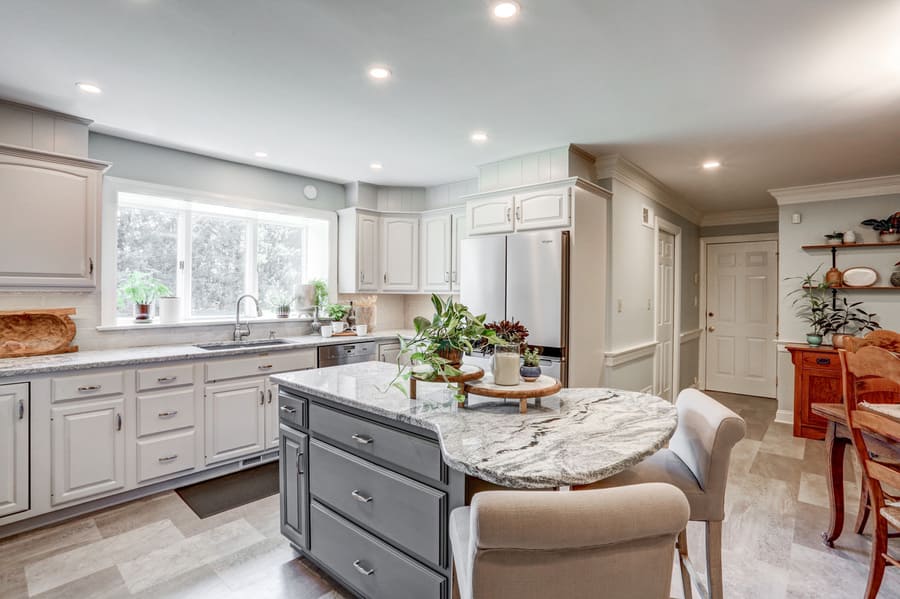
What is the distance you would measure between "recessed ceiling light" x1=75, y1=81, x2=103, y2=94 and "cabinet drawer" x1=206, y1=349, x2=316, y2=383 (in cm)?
178

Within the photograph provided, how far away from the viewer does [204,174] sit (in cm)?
379

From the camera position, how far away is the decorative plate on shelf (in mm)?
4285

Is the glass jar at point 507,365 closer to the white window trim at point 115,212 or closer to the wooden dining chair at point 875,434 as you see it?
the wooden dining chair at point 875,434

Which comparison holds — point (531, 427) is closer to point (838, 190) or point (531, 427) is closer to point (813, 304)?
point (813, 304)

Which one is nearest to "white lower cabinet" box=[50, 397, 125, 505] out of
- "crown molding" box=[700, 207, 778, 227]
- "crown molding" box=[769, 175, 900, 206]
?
"crown molding" box=[769, 175, 900, 206]

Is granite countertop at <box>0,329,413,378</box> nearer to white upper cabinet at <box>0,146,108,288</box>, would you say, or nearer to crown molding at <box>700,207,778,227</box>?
white upper cabinet at <box>0,146,108,288</box>

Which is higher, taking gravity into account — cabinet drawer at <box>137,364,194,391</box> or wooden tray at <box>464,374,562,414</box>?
wooden tray at <box>464,374,562,414</box>

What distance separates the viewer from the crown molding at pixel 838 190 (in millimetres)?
4246

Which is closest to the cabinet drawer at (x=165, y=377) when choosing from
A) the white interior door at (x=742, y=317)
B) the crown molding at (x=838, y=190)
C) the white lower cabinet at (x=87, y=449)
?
the white lower cabinet at (x=87, y=449)

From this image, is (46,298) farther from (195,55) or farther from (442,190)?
(442,190)

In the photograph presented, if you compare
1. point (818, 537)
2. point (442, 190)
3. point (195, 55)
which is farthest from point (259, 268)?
point (818, 537)

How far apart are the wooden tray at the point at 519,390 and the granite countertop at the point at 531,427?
64 mm

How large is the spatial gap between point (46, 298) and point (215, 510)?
1806 millimetres

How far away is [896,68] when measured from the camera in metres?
2.24
